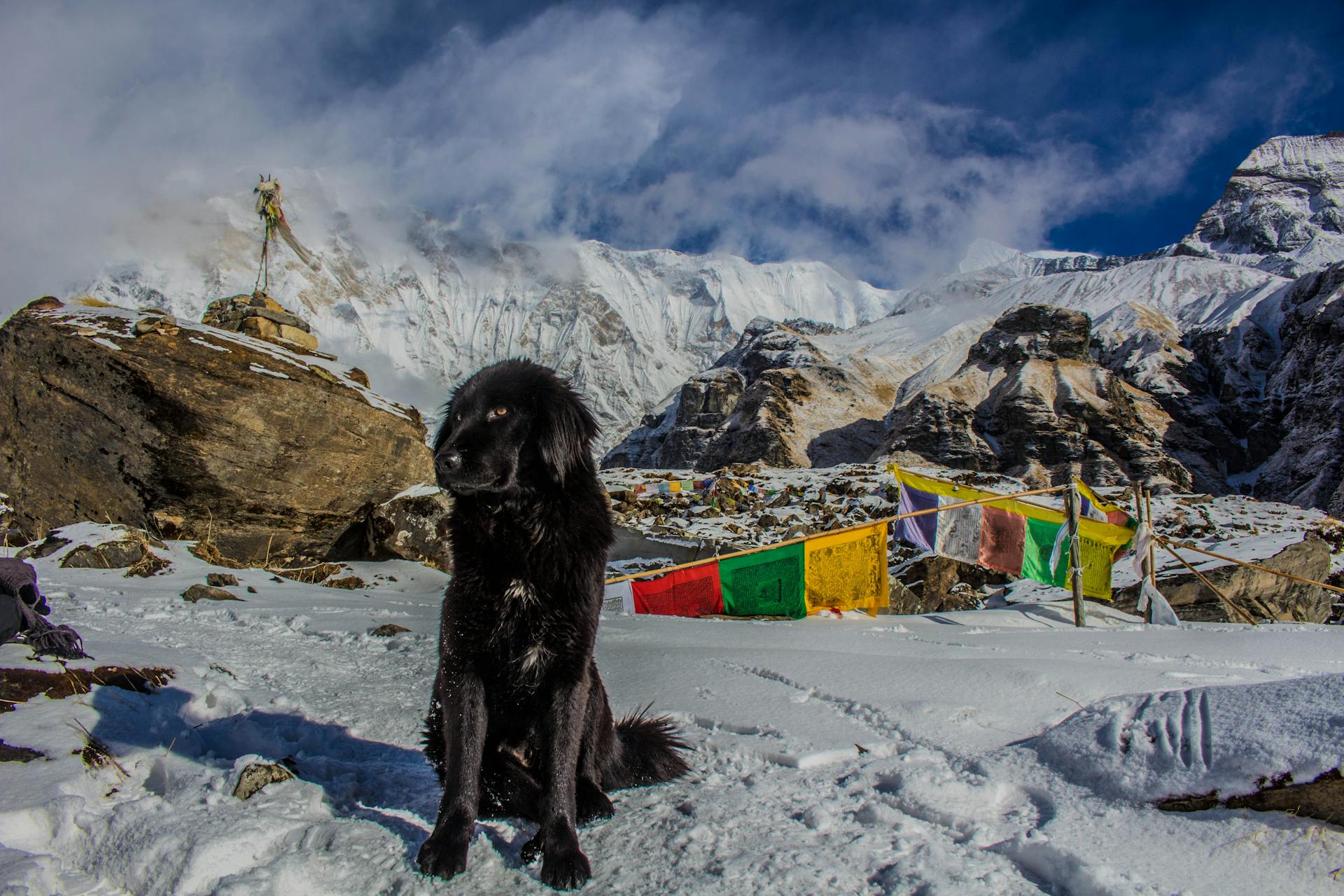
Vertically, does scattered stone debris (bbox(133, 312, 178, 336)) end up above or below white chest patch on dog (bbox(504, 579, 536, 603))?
above

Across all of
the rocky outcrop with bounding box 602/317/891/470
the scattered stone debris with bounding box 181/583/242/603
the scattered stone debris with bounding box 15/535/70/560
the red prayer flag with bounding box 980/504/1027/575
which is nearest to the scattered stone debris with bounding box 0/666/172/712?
the scattered stone debris with bounding box 181/583/242/603

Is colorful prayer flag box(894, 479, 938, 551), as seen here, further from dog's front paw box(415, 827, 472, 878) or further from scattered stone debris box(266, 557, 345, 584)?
dog's front paw box(415, 827, 472, 878)

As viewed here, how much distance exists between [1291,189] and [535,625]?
145 m

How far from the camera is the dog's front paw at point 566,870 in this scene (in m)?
1.67

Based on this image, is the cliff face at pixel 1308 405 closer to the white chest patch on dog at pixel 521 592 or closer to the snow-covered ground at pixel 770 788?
the snow-covered ground at pixel 770 788

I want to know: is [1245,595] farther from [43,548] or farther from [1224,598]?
[43,548]

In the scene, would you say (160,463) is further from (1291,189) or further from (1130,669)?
(1291,189)

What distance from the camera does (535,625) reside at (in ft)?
6.64

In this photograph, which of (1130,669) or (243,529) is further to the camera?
(243,529)

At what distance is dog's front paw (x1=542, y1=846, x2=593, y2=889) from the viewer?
5.48ft

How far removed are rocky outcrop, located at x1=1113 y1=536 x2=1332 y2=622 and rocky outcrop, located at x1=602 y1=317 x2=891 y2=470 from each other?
106 feet

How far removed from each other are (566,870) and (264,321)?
10.4 meters

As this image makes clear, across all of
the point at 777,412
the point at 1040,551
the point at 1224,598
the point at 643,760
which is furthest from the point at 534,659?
the point at 777,412

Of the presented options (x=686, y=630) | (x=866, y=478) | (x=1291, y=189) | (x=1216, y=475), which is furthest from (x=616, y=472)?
(x=1291, y=189)
